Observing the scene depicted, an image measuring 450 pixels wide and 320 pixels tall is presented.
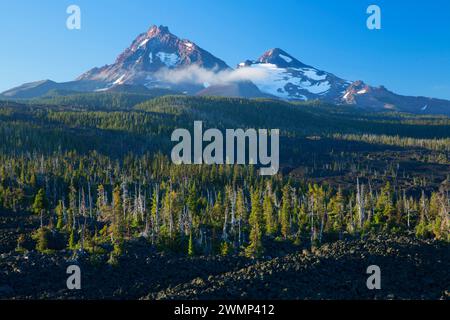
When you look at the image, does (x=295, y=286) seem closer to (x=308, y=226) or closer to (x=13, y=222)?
(x=308, y=226)

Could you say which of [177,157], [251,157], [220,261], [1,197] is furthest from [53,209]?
[251,157]

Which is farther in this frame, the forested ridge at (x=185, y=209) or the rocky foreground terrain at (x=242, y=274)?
the forested ridge at (x=185, y=209)

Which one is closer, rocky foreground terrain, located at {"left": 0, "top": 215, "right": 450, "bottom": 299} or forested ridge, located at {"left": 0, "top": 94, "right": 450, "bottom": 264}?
rocky foreground terrain, located at {"left": 0, "top": 215, "right": 450, "bottom": 299}

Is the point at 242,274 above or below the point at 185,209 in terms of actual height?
below

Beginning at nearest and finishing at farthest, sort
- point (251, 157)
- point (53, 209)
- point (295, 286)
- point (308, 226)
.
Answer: point (295, 286), point (308, 226), point (53, 209), point (251, 157)

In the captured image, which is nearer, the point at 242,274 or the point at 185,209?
the point at 242,274
